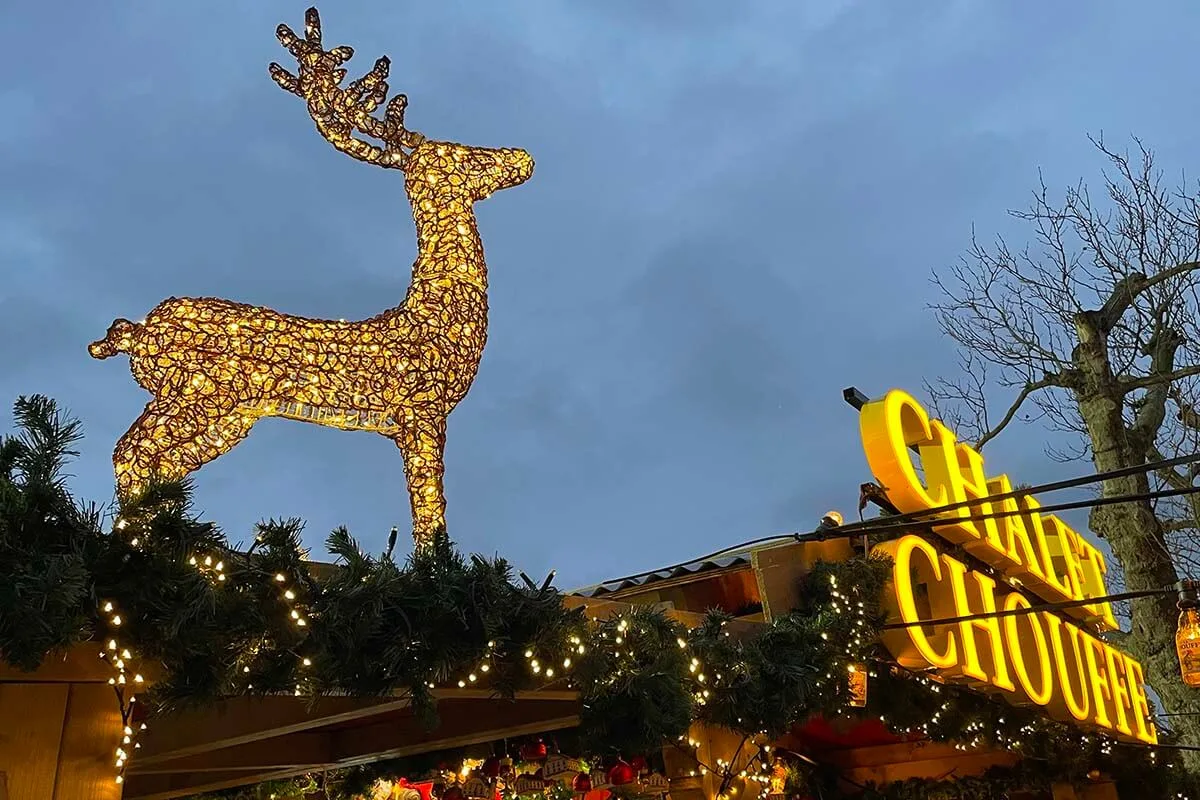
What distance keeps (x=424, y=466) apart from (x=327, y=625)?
77.5 inches

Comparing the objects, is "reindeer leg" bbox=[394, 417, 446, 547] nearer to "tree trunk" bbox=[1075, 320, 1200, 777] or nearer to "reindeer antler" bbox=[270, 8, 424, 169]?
"reindeer antler" bbox=[270, 8, 424, 169]

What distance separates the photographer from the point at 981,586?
5.60 m

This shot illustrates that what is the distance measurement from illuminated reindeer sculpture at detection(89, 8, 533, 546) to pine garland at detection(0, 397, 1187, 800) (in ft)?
3.87

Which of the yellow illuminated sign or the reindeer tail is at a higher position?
the reindeer tail

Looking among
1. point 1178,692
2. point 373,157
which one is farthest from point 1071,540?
point 373,157

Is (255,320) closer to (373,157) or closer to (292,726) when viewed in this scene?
(373,157)

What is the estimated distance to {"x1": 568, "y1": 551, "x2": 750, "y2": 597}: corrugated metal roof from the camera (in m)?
5.38

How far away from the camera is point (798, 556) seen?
16.7ft

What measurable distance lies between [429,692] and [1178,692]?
Result: 8.62 m

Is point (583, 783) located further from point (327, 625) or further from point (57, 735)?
point (57, 735)

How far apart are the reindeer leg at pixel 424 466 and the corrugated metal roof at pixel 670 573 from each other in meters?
1.30

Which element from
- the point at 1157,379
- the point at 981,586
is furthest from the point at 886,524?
the point at 1157,379

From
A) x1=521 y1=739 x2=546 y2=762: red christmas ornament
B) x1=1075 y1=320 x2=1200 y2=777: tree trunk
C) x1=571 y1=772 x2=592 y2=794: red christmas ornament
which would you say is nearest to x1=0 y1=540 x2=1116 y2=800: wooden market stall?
x1=521 y1=739 x2=546 y2=762: red christmas ornament

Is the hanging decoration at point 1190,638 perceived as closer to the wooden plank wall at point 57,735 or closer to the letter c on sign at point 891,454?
the letter c on sign at point 891,454
